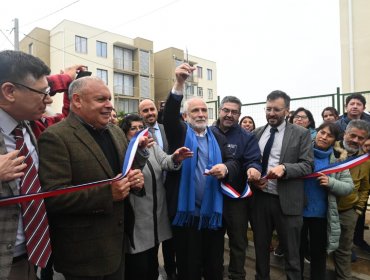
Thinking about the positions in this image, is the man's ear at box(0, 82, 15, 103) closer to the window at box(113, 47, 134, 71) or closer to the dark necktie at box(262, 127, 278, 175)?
the dark necktie at box(262, 127, 278, 175)

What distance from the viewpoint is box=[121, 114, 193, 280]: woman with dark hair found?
2.99 metres

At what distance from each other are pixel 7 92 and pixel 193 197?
1918 millimetres

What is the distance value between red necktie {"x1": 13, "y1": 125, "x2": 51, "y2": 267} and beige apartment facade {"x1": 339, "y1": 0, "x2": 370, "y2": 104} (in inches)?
554

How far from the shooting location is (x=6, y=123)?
6.27 ft

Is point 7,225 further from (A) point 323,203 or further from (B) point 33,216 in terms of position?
(A) point 323,203

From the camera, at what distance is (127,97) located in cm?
3625

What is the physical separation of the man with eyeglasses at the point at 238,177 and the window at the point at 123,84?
33.5 meters

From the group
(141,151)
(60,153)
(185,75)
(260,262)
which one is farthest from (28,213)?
(260,262)

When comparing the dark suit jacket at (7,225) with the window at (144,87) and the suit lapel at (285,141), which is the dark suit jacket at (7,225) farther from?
the window at (144,87)

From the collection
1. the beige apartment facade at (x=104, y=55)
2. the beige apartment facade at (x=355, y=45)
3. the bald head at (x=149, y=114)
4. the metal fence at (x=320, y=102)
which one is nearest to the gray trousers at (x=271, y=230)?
the bald head at (x=149, y=114)

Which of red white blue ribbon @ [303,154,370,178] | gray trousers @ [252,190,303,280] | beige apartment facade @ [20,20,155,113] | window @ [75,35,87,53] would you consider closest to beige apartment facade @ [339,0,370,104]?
red white blue ribbon @ [303,154,370,178]

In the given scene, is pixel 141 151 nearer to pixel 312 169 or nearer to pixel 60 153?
pixel 60 153

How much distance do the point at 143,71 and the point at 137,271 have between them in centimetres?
3690

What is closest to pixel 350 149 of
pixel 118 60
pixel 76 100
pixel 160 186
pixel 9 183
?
pixel 160 186
